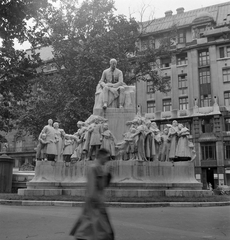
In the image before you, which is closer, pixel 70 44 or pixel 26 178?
pixel 26 178

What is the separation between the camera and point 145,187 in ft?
44.3

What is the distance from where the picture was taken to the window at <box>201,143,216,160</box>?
4756cm

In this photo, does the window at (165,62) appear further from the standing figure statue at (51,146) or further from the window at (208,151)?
the standing figure statue at (51,146)

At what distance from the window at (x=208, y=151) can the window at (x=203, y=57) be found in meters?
12.5

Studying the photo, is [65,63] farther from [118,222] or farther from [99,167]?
[99,167]

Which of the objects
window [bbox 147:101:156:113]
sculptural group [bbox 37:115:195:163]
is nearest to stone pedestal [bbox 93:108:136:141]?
sculptural group [bbox 37:115:195:163]

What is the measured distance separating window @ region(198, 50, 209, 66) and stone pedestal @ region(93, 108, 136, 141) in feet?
128

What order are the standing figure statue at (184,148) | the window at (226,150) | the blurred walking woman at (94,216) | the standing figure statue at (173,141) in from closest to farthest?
the blurred walking woman at (94,216) < the standing figure statue at (184,148) < the standing figure statue at (173,141) < the window at (226,150)

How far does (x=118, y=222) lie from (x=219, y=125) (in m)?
42.8

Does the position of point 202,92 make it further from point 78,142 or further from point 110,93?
point 78,142

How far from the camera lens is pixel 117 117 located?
1614cm

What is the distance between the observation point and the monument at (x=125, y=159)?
1356 centimetres

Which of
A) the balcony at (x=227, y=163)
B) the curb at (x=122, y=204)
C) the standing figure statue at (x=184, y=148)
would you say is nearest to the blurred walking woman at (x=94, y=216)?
the curb at (x=122, y=204)

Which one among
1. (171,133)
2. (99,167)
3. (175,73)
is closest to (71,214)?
(99,167)
